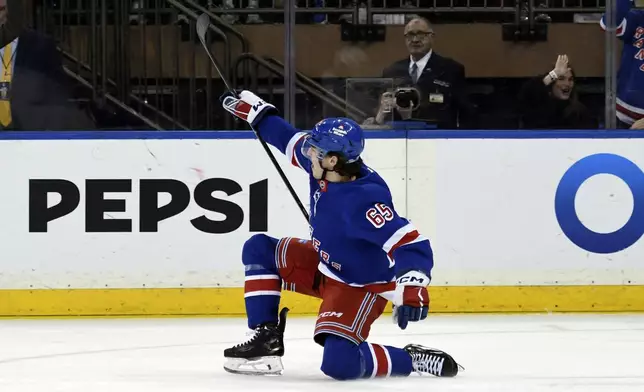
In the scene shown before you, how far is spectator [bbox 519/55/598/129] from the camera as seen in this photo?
21.1 ft

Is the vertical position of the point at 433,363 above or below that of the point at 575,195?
below

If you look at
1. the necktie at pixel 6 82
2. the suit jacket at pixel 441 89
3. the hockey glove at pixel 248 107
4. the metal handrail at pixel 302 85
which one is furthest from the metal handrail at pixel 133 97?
the hockey glove at pixel 248 107

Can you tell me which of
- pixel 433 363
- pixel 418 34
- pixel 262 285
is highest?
pixel 418 34

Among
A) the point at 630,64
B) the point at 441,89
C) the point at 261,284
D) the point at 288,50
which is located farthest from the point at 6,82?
the point at 630,64

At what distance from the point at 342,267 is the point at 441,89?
215 centimetres

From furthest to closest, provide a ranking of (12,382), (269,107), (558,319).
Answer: (558,319) → (269,107) → (12,382)

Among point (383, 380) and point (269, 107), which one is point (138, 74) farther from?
point (383, 380)

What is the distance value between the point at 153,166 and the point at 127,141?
171 millimetres

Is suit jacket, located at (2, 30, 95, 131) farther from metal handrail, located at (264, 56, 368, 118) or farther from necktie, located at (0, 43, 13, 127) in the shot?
metal handrail, located at (264, 56, 368, 118)

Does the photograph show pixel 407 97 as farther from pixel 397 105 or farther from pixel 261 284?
pixel 261 284

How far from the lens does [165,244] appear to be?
6.31m

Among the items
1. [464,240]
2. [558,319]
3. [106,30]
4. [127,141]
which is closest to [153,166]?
[127,141]

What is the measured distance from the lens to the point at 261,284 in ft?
15.0

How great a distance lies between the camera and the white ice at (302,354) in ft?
14.1
